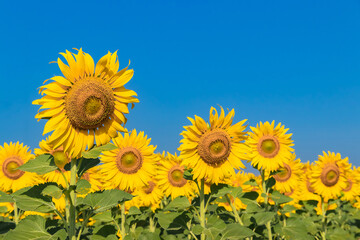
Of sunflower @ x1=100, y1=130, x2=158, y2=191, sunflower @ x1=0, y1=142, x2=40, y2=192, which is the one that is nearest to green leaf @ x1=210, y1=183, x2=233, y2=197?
sunflower @ x1=100, y1=130, x2=158, y2=191

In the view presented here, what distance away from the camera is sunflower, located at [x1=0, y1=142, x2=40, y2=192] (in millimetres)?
9680

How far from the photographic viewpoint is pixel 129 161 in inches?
354

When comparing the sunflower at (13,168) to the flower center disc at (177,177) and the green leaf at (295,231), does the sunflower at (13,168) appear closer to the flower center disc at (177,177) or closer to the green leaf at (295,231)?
the flower center disc at (177,177)

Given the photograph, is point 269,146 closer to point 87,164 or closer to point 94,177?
point 94,177

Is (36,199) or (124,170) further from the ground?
(124,170)

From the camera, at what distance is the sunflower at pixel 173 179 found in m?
10.1

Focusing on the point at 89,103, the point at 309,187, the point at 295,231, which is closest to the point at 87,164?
the point at 89,103

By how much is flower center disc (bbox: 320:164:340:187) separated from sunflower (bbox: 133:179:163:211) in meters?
5.63

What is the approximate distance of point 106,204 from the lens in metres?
4.22

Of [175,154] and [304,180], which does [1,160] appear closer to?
[175,154]

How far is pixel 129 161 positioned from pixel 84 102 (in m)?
4.79

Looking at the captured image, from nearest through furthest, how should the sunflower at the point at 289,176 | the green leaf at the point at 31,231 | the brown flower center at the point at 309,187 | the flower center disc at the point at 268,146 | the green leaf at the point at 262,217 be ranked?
the green leaf at the point at 31,231 → the green leaf at the point at 262,217 → the flower center disc at the point at 268,146 → the sunflower at the point at 289,176 → the brown flower center at the point at 309,187

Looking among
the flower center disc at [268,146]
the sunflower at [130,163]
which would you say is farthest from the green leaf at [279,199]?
the sunflower at [130,163]

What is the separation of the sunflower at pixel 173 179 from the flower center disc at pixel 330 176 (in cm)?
499
